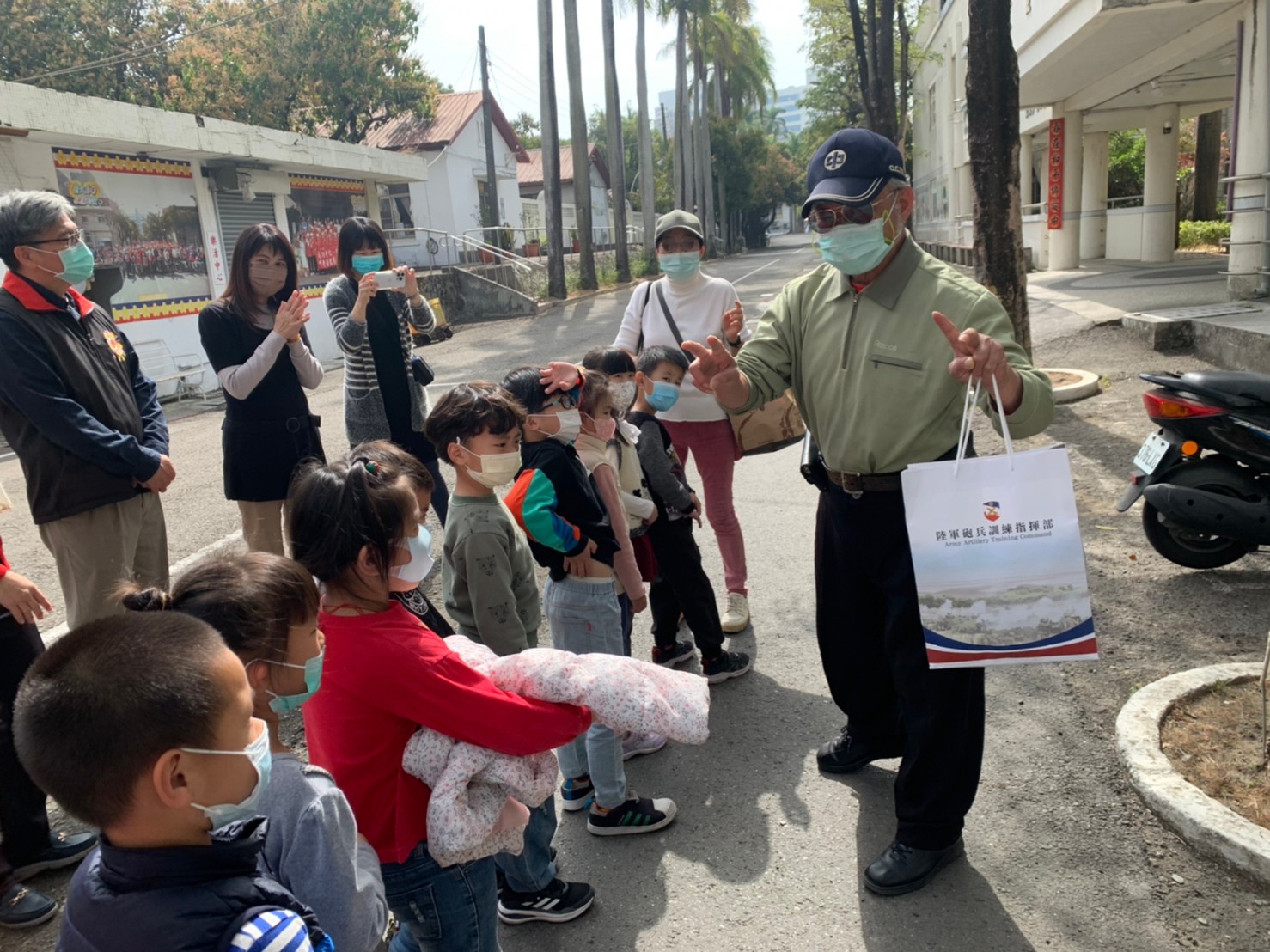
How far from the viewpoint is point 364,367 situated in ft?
15.3

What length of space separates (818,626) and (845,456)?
0.68m

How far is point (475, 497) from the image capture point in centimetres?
267

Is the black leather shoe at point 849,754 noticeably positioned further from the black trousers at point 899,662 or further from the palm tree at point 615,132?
the palm tree at point 615,132

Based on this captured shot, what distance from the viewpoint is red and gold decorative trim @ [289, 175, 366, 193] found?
63.2ft

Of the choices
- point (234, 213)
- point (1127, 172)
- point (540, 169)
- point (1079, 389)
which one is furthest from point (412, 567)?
point (540, 169)

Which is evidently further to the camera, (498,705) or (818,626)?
(818,626)

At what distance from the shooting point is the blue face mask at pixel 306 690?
1.75 meters

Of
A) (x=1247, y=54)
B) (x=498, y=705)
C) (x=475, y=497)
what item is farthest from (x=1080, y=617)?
(x=1247, y=54)

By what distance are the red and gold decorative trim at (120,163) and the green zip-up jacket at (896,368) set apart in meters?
14.3

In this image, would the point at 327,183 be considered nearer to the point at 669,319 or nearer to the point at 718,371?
the point at 669,319

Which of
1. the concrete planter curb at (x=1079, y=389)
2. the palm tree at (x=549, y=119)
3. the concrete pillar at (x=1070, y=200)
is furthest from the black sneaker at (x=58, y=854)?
the palm tree at (x=549, y=119)

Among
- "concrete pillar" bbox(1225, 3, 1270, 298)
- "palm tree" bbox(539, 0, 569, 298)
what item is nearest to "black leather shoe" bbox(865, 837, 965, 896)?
"concrete pillar" bbox(1225, 3, 1270, 298)

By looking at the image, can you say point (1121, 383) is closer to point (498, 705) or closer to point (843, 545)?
point (843, 545)

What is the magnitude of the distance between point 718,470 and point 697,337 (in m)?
0.64
